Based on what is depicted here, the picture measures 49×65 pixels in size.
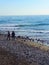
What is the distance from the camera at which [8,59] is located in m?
14.1

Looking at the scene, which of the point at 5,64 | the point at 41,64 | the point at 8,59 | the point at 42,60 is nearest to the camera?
the point at 5,64

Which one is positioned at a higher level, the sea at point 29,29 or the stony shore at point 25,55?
the stony shore at point 25,55

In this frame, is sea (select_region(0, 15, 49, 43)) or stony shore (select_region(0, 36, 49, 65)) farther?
sea (select_region(0, 15, 49, 43))

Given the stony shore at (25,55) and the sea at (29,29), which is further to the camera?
the sea at (29,29)

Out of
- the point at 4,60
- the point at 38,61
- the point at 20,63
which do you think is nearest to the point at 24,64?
the point at 20,63

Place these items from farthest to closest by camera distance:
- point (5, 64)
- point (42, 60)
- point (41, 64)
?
point (42, 60) < point (41, 64) < point (5, 64)

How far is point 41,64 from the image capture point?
15000mm

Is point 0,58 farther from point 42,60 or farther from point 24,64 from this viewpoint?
point 42,60

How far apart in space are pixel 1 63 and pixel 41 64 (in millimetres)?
2873

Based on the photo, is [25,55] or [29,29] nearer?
[25,55]

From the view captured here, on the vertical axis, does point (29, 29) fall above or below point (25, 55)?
below

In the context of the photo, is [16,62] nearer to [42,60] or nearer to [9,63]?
[9,63]

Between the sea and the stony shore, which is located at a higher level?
the stony shore

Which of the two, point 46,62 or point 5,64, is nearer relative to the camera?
point 5,64
